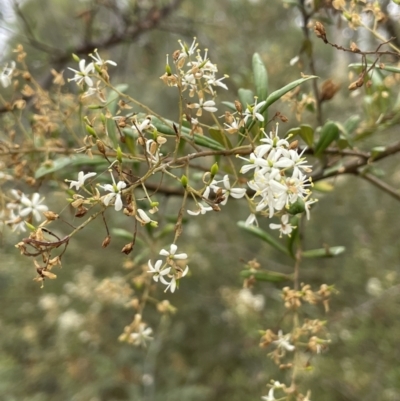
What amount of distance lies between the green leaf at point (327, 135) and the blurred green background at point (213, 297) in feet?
2.60

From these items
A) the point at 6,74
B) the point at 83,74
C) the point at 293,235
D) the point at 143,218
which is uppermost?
the point at 6,74

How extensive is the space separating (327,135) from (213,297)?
140cm

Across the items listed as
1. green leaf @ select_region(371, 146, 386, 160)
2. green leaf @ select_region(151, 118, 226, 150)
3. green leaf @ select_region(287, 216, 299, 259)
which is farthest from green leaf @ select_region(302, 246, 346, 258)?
green leaf @ select_region(151, 118, 226, 150)

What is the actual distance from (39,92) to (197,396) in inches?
50.5

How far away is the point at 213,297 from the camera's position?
1899 mm

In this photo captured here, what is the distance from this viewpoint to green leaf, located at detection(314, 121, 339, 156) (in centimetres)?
59

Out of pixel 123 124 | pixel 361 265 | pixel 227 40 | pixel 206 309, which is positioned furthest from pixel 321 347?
pixel 227 40

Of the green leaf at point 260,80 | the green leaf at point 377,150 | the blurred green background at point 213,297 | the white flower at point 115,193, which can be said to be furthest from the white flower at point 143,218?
the blurred green background at point 213,297

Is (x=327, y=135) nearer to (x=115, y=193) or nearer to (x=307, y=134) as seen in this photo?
(x=307, y=134)

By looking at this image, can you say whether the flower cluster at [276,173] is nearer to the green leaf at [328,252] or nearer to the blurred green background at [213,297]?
the green leaf at [328,252]

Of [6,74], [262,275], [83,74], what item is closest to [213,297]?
[262,275]

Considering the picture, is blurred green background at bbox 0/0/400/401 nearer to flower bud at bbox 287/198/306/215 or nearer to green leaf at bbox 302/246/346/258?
green leaf at bbox 302/246/346/258

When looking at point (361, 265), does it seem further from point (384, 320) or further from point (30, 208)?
point (30, 208)

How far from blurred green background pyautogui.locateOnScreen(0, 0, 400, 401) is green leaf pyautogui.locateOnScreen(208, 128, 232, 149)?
2.84 ft
